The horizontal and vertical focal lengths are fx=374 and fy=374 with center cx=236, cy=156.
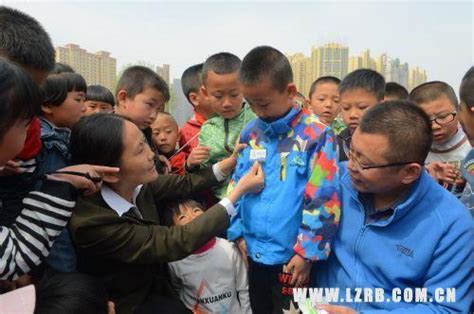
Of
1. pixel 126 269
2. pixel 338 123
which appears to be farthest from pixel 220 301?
pixel 338 123

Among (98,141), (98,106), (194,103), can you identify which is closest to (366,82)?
(194,103)

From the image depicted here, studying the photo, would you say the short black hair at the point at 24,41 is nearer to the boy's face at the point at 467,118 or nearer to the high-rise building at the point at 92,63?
the boy's face at the point at 467,118

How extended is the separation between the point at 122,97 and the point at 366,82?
6.46 feet

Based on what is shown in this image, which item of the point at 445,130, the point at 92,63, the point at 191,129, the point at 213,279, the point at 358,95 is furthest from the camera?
the point at 92,63

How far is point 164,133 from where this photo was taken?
316 cm

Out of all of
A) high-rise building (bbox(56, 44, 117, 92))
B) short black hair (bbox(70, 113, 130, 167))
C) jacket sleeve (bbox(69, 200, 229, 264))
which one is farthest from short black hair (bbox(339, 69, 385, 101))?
high-rise building (bbox(56, 44, 117, 92))

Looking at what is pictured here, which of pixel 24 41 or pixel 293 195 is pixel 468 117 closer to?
pixel 293 195

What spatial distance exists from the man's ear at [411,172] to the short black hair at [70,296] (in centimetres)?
139

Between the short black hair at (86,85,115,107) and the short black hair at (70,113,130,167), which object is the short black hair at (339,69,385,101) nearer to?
the short black hair at (70,113,130,167)

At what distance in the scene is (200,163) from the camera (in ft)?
8.49

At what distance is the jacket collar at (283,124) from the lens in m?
2.00

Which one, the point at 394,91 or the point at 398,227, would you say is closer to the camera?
the point at 398,227

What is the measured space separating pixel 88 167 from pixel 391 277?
1382mm

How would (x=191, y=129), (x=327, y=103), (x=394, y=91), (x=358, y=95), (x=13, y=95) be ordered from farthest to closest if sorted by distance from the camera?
1. (x=394, y=91)
2. (x=327, y=103)
3. (x=191, y=129)
4. (x=358, y=95)
5. (x=13, y=95)
